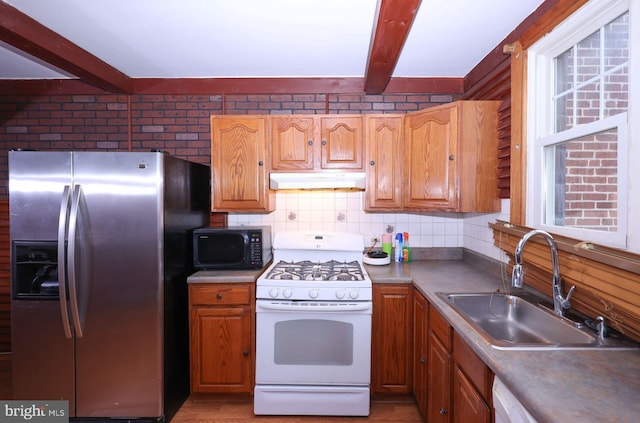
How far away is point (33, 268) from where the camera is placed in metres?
2.05

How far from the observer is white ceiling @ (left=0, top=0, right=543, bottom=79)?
1826mm

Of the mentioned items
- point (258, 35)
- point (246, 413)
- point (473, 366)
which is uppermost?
point (258, 35)

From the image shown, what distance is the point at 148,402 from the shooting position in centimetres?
207

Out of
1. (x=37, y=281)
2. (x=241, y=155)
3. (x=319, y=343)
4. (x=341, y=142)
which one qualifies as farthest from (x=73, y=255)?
(x=341, y=142)

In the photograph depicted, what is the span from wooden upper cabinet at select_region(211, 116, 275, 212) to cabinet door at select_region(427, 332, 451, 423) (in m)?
1.60

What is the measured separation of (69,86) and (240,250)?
2215mm

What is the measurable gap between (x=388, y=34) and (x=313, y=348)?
202 centimetres

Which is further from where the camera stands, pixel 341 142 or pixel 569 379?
pixel 341 142

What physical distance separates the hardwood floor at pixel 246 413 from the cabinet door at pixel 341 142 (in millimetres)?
1777

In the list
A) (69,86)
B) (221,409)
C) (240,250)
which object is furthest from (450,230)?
(69,86)

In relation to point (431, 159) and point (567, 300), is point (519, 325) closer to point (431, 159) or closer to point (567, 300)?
point (567, 300)

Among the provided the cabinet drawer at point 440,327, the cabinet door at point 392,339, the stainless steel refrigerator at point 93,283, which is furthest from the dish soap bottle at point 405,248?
the stainless steel refrigerator at point 93,283

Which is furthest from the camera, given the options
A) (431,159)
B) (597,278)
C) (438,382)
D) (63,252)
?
(431,159)

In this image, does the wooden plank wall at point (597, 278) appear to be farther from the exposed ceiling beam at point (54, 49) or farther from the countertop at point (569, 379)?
the exposed ceiling beam at point (54, 49)
